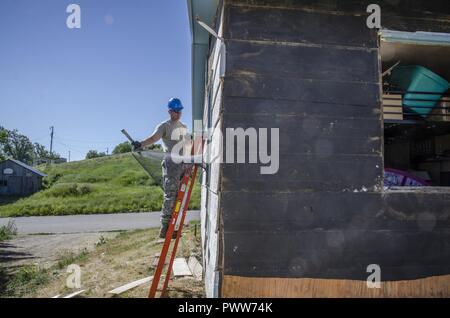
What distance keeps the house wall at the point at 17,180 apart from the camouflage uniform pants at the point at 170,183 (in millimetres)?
37962

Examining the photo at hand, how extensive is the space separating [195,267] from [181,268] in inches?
9.0

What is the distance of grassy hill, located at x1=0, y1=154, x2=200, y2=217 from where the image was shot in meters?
21.3

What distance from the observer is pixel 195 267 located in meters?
4.59

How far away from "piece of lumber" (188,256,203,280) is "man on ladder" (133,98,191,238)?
833 millimetres

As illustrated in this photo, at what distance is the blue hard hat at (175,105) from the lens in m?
4.08

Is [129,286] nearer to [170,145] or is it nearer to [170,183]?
[170,183]

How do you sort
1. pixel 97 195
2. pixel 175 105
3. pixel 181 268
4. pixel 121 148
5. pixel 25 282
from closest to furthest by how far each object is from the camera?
1. pixel 175 105
2. pixel 181 268
3. pixel 25 282
4. pixel 97 195
5. pixel 121 148

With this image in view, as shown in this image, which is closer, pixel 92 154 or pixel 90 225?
pixel 90 225

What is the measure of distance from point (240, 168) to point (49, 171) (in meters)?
47.6

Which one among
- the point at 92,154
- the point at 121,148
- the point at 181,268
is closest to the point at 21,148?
the point at 92,154

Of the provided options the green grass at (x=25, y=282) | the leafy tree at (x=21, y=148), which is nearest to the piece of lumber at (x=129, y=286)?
the green grass at (x=25, y=282)

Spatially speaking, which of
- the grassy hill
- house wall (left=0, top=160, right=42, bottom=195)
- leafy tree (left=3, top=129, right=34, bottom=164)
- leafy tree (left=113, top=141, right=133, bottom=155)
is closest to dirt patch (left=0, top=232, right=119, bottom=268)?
the grassy hill

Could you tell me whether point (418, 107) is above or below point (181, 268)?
above
